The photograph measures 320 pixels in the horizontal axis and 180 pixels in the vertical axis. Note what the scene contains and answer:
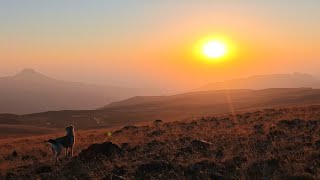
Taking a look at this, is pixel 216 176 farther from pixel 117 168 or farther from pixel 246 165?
pixel 117 168

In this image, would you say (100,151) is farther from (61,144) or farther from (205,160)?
(205,160)

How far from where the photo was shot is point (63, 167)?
14.5m

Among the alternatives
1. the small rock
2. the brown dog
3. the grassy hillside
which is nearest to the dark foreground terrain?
the small rock

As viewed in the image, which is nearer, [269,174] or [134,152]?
[269,174]

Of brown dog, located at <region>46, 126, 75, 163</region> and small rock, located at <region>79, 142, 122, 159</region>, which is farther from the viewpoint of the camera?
brown dog, located at <region>46, 126, 75, 163</region>

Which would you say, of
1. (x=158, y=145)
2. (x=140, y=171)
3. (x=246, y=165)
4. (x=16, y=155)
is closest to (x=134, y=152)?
(x=158, y=145)

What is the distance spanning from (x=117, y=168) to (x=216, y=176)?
3356 mm

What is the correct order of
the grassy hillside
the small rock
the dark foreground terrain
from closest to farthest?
1. the dark foreground terrain
2. the small rock
3. the grassy hillside

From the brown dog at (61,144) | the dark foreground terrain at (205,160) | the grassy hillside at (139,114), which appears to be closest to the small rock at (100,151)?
the dark foreground terrain at (205,160)

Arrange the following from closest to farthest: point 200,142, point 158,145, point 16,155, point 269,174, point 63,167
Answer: point 269,174 < point 63,167 < point 200,142 < point 158,145 < point 16,155

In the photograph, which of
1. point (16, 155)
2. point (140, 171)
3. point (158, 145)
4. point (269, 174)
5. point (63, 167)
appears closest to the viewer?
point (269, 174)

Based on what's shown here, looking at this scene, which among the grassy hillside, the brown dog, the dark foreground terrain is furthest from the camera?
the grassy hillside

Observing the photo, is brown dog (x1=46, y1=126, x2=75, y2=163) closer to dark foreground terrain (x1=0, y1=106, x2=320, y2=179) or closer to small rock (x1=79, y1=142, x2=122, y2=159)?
dark foreground terrain (x1=0, y1=106, x2=320, y2=179)

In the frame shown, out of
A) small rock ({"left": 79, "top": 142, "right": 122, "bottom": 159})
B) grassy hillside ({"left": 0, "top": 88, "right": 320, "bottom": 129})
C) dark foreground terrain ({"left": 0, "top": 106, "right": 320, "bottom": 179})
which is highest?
grassy hillside ({"left": 0, "top": 88, "right": 320, "bottom": 129})
